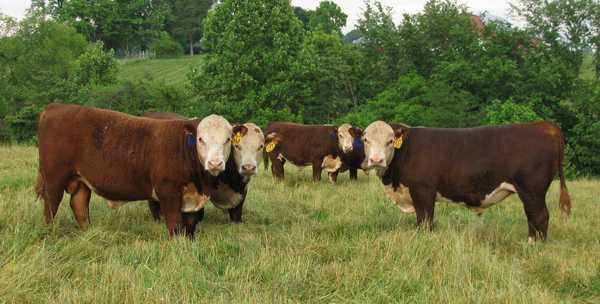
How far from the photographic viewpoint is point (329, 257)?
529 centimetres

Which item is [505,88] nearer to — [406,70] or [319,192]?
[406,70]

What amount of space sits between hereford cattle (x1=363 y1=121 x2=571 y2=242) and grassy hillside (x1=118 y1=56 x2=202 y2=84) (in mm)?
47117

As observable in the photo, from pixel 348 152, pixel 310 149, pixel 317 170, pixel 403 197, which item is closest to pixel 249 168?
pixel 403 197

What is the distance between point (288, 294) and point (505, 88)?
28416 millimetres

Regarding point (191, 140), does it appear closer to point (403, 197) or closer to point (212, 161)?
point (212, 161)

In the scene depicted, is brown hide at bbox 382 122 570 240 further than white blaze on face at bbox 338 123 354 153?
No

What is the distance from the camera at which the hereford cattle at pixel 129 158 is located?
6.16 metres

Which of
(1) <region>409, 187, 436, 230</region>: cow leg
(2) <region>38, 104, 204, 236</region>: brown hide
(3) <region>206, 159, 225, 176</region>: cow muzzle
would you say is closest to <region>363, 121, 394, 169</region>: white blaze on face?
(1) <region>409, 187, 436, 230</region>: cow leg

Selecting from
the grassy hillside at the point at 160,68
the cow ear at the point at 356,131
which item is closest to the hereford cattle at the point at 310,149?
the cow ear at the point at 356,131

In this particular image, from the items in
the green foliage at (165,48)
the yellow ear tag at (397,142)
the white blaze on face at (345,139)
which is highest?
the green foliage at (165,48)

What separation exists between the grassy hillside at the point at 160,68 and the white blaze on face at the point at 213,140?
4719 cm

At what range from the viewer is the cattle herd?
6223 millimetres

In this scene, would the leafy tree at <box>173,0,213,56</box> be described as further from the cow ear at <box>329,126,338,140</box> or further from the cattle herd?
the cattle herd

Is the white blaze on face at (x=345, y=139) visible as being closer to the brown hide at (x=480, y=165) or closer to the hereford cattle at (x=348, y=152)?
the hereford cattle at (x=348, y=152)
